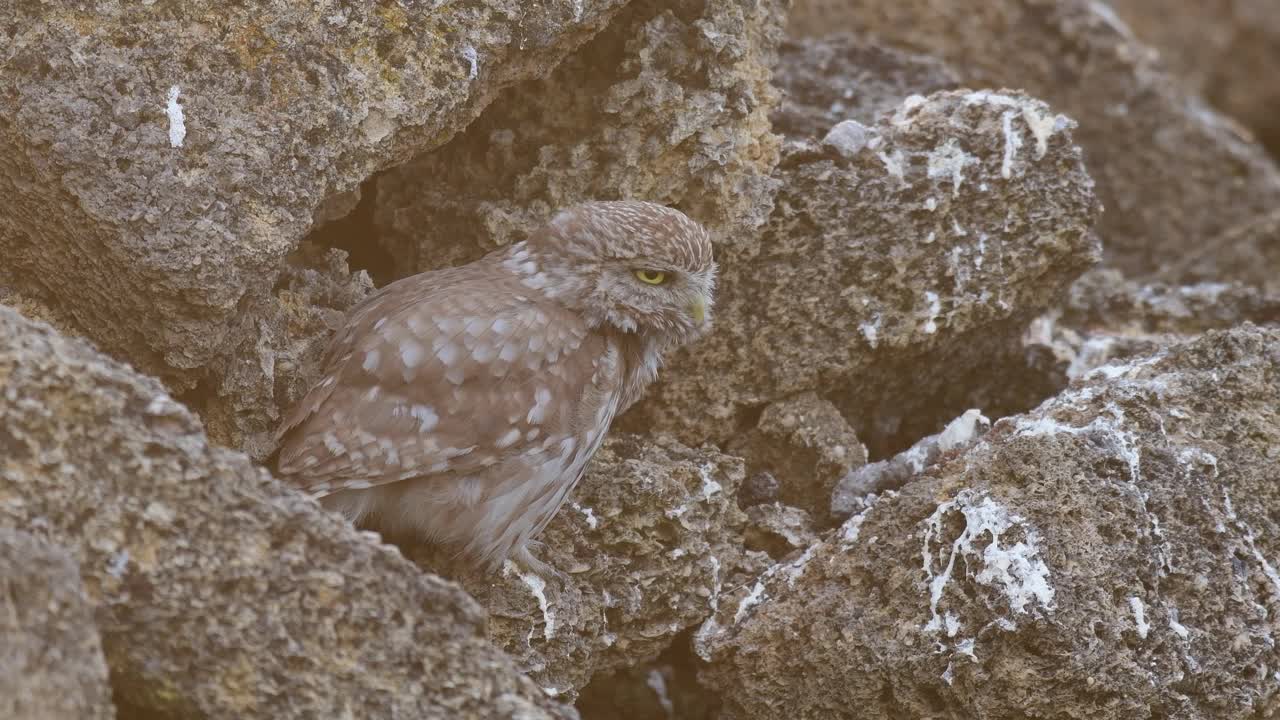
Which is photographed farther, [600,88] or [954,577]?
[600,88]

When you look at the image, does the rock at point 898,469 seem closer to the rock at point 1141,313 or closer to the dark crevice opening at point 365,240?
the rock at point 1141,313

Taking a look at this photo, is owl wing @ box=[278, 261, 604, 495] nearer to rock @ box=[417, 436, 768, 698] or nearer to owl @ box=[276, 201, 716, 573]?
owl @ box=[276, 201, 716, 573]

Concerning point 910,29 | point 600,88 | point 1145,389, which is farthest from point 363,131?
point 910,29

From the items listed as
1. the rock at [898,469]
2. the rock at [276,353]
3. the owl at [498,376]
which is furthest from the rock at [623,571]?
the rock at [276,353]

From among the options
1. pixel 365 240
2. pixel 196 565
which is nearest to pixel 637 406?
pixel 365 240

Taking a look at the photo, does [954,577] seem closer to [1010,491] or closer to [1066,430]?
[1010,491]

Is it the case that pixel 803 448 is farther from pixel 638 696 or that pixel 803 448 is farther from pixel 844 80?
pixel 844 80
